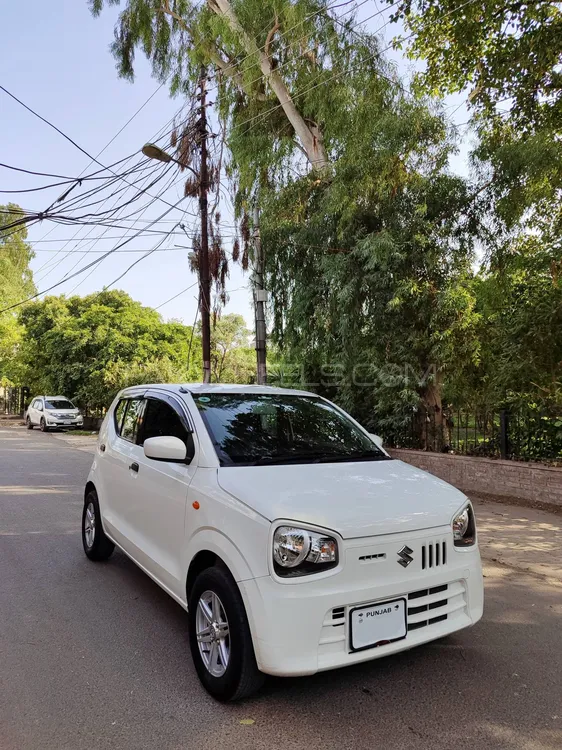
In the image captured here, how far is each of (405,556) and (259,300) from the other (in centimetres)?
888

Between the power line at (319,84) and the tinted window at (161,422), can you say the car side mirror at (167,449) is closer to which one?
the tinted window at (161,422)

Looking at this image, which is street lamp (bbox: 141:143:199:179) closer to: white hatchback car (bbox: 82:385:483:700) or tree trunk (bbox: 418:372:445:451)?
tree trunk (bbox: 418:372:445:451)

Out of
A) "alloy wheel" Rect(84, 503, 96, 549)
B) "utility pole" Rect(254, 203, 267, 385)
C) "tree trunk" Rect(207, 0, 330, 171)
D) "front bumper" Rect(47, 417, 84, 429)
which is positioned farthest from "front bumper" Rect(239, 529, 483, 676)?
"front bumper" Rect(47, 417, 84, 429)

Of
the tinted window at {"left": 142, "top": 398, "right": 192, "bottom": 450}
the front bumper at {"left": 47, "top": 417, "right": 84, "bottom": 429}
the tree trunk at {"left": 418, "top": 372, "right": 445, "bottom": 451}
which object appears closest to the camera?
the tinted window at {"left": 142, "top": 398, "right": 192, "bottom": 450}

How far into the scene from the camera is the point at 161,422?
4316 mm

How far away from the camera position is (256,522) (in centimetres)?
279

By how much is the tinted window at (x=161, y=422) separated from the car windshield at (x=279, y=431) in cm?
21

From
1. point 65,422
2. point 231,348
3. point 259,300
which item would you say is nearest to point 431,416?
point 259,300

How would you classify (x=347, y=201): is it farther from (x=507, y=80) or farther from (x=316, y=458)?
(x=316, y=458)

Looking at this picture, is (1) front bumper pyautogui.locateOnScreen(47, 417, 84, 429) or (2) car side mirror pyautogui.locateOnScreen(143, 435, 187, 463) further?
(1) front bumper pyautogui.locateOnScreen(47, 417, 84, 429)

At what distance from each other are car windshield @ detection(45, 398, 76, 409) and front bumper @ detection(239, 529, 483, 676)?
26048mm

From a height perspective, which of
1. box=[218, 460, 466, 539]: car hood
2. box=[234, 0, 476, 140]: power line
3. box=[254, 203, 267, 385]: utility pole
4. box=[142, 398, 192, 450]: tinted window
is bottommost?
box=[218, 460, 466, 539]: car hood

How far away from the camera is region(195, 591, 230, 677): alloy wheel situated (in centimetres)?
293

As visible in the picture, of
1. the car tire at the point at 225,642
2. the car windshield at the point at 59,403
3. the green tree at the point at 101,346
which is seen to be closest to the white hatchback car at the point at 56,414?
the car windshield at the point at 59,403
